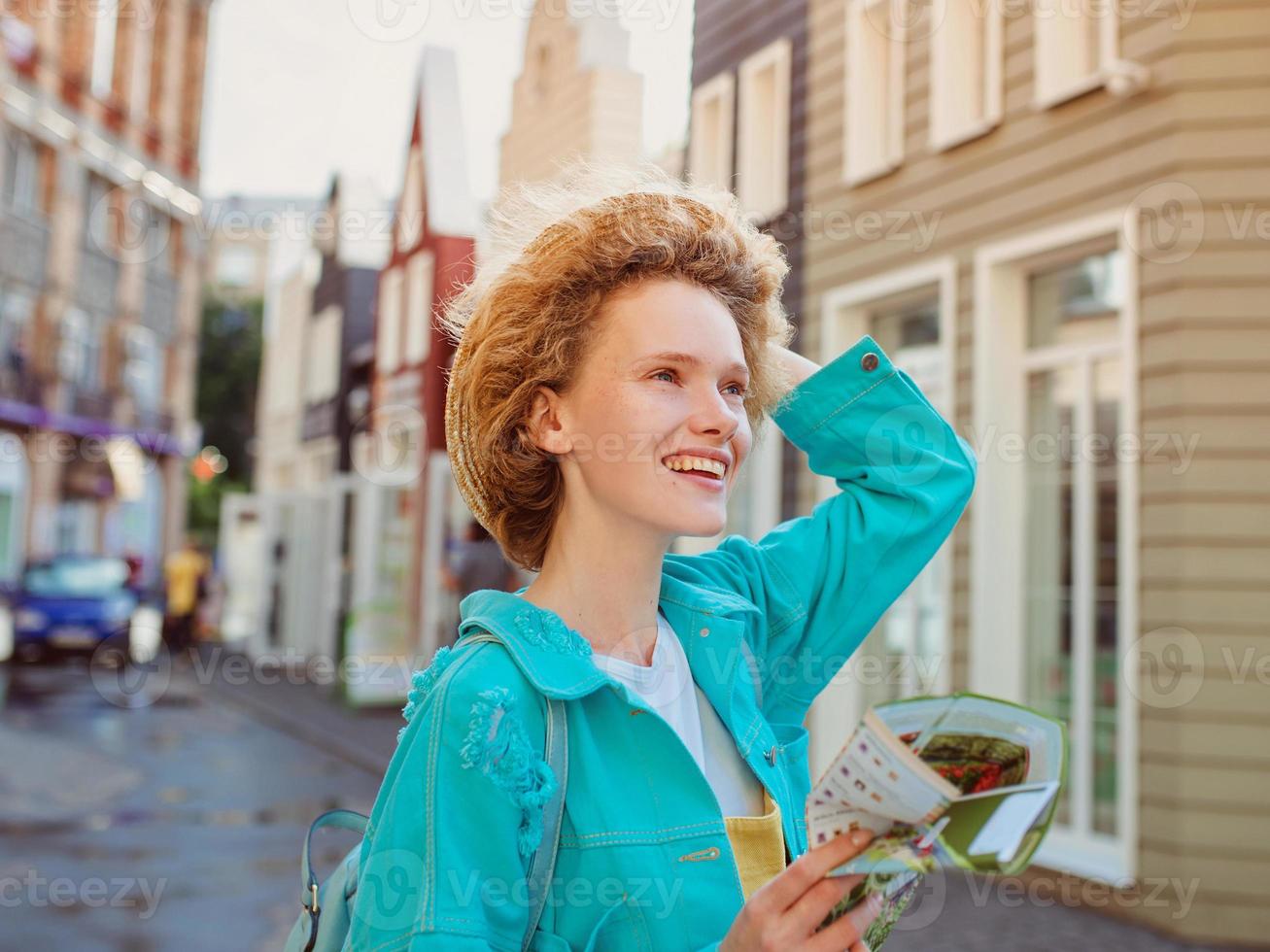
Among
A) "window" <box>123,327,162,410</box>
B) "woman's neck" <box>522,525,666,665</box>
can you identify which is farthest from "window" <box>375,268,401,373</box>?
"window" <box>123,327,162,410</box>

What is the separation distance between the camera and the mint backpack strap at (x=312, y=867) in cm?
166

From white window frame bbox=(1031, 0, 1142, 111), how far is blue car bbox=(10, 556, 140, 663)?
15634 mm

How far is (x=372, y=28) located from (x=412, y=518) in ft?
32.6

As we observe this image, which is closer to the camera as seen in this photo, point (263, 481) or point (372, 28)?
point (372, 28)

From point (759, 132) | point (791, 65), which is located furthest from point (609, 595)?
point (759, 132)

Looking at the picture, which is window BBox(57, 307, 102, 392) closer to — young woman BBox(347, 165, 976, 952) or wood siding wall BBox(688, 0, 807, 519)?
wood siding wall BBox(688, 0, 807, 519)

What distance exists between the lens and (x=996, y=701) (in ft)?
4.09

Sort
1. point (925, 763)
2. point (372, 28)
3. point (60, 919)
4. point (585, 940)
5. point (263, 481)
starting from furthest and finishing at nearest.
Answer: point (263, 481)
point (60, 919)
point (372, 28)
point (585, 940)
point (925, 763)

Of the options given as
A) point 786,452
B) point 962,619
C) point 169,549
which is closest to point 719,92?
point 786,452

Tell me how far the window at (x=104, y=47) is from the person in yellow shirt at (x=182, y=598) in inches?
526

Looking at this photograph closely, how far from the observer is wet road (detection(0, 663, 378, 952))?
5.63 m

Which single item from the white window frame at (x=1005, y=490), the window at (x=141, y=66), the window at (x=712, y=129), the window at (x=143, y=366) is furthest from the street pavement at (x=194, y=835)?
the window at (x=141, y=66)

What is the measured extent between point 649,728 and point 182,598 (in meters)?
20.1

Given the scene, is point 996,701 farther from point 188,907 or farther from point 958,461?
point 188,907
